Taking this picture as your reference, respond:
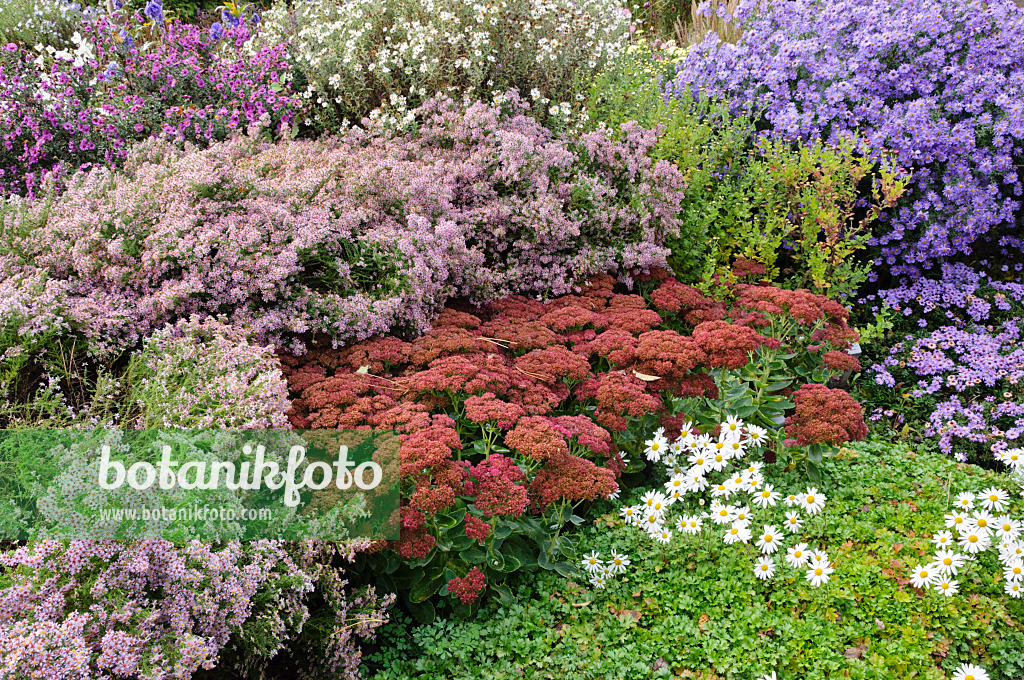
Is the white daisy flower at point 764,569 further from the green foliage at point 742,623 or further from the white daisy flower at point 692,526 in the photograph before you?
the white daisy flower at point 692,526

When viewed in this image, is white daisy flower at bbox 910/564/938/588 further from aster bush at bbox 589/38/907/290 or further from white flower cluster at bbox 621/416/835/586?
aster bush at bbox 589/38/907/290

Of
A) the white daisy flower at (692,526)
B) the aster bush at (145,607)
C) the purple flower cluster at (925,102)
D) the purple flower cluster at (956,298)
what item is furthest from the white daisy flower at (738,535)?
the purple flower cluster at (925,102)

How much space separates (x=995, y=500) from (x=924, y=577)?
543 mm

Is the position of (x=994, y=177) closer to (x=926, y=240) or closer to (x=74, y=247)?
(x=926, y=240)

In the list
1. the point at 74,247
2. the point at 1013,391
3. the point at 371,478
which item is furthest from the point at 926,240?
the point at 74,247

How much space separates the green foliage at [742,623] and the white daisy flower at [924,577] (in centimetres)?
4

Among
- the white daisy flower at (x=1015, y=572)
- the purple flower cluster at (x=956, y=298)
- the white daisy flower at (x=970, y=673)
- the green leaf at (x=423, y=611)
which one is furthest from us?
the purple flower cluster at (x=956, y=298)

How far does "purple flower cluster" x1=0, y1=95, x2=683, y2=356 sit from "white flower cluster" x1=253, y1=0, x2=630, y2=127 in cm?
68

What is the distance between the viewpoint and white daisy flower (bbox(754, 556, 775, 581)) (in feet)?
9.61

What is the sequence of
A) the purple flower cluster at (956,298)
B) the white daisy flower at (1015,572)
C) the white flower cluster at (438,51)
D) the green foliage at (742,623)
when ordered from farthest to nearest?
the white flower cluster at (438,51) → the purple flower cluster at (956,298) → the white daisy flower at (1015,572) → the green foliage at (742,623)

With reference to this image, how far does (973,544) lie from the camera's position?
114 inches

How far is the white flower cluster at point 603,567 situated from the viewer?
3.06 m

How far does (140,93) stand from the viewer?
581 cm

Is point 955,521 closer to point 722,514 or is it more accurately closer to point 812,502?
point 812,502
